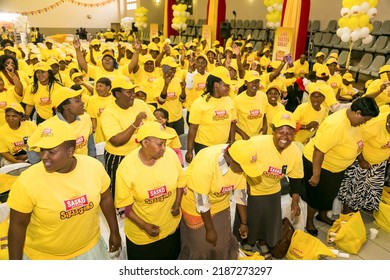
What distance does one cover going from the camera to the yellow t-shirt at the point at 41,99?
416cm

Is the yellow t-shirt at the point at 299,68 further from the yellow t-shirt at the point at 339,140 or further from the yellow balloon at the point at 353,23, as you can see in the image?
the yellow t-shirt at the point at 339,140

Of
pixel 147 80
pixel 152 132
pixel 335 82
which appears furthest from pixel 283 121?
pixel 335 82

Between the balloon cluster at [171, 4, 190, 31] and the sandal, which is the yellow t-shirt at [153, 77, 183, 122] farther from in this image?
the balloon cluster at [171, 4, 190, 31]

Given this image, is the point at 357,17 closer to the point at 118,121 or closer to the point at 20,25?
the point at 118,121

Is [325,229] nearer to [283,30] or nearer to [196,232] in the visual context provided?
[196,232]

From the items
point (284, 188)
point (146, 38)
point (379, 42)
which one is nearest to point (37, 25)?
point (146, 38)

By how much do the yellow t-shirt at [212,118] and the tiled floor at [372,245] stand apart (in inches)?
56.0

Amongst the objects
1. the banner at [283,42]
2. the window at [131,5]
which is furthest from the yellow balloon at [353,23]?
the window at [131,5]

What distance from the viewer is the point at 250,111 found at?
3.73 metres

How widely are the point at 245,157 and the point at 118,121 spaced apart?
1248mm

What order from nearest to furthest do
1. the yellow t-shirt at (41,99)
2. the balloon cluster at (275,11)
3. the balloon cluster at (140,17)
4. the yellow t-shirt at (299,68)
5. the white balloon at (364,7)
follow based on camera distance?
the yellow t-shirt at (41,99) < the white balloon at (364,7) < the yellow t-shirt at (299,68) < the balloon cluster at (275,11) < the balloon cluster at (140,17)

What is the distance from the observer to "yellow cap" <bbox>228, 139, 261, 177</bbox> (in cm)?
196

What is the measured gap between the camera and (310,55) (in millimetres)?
11164

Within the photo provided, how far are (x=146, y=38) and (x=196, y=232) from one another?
21033mm
